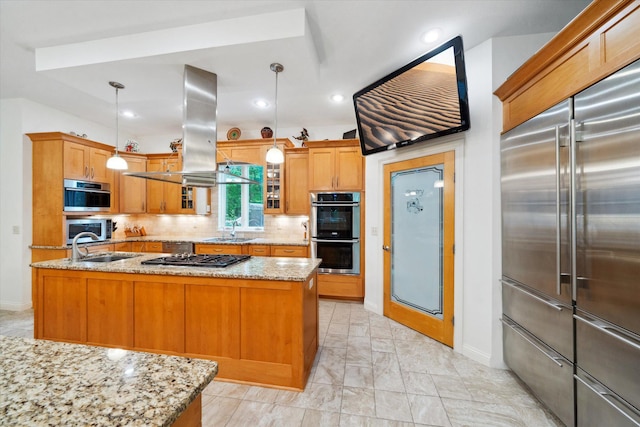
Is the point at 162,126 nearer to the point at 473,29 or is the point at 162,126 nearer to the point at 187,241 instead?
the point at 187,241

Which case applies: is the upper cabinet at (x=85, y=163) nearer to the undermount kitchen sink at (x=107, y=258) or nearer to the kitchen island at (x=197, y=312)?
the undermount kitchen sink at (x=107, y=258)

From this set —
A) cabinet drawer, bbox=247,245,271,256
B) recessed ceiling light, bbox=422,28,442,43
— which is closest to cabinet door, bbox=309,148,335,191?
cabinet drawer, bbox=247,245,271,256

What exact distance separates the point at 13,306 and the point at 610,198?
6.39 meters

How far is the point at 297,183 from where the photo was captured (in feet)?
14.5

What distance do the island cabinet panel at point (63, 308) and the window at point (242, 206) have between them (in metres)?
2.58

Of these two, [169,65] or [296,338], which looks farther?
[169,65]

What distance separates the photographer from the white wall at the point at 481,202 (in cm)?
233

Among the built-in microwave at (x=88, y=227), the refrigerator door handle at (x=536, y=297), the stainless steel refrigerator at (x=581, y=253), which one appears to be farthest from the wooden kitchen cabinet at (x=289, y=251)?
the built-in microwave at (x=88, y=227)

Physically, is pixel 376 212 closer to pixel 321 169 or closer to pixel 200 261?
pixel 321 169

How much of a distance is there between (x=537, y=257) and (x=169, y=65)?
338 centimetres

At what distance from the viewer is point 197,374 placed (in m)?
0.79

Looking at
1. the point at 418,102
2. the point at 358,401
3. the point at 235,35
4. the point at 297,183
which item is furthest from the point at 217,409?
the point at 297,183

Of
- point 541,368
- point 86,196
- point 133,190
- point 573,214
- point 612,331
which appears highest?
point 133,190


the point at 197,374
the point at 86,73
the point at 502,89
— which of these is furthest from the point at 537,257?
the point at 86,73
